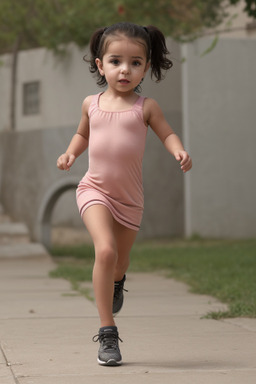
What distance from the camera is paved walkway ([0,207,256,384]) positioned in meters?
4.10

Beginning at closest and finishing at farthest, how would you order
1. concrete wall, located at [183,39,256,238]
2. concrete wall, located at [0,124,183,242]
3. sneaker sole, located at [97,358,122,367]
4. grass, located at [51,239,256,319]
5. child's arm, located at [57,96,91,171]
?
sneaker sole, located at [97,358,122,367], child's arm, located at [57,96,91,171], grass, located at [51,239,256,319], concrete wall, located at [183,39,256,238], concrete wall, located at [0,124,183,242]

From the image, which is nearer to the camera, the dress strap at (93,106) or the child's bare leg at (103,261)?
the child's bare leg at (103,261)

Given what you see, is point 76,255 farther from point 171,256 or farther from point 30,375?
point 30,375

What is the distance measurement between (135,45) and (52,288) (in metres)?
4.18

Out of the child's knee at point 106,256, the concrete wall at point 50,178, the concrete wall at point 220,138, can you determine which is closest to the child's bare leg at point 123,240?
the child's knee at point 106,256

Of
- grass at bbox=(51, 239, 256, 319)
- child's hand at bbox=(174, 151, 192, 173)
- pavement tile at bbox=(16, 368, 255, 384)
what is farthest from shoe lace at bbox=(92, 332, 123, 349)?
grass at bbox=(51, 239, 256, 319)

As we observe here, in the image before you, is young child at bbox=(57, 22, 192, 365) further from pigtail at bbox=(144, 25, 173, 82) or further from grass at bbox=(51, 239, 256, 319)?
grass at bbox=(51, 239, 256, 319)

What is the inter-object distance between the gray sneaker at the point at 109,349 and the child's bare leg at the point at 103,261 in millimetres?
48

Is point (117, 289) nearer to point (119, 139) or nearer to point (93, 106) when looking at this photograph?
point (119, 139)

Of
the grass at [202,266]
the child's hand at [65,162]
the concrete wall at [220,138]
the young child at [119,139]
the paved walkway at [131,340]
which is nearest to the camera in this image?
the paved walkway at [131,340]

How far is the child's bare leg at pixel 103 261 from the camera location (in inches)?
173

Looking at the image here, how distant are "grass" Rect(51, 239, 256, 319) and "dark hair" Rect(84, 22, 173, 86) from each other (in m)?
2.06

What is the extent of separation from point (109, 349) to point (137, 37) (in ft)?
5.52

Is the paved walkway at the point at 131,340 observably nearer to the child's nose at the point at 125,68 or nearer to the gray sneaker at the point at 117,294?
the gray sneaker at the point at 117,294
